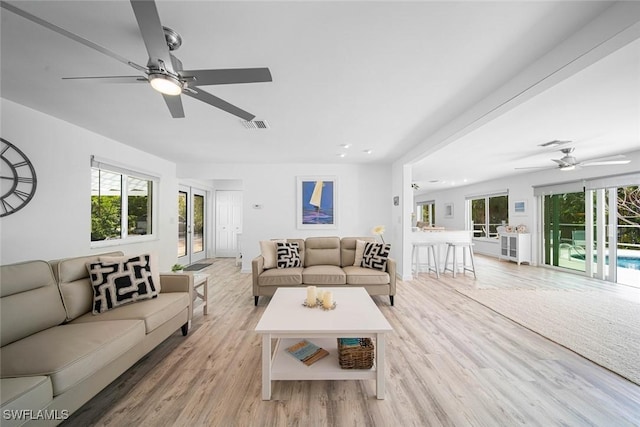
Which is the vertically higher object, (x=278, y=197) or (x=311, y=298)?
(x=278, y=197)

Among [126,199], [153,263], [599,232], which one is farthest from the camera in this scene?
[599,232]

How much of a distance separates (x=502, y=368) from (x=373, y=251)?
2.00m

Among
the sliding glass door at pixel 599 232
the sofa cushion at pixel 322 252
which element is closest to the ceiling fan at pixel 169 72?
the sofa cushion at pixel 322 252

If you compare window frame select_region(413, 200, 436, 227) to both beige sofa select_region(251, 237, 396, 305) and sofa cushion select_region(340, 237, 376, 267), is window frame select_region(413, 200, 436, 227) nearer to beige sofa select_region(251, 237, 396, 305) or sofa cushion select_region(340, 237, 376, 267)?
sofa cushion select_region(340, 237, 376, 267)

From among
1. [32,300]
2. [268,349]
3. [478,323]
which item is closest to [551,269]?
[478,323]

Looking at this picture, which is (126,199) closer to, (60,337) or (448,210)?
(60,337)

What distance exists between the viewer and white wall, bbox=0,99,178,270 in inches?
101

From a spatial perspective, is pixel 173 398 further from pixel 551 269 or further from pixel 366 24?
pixel 551 269

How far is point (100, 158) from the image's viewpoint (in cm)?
354

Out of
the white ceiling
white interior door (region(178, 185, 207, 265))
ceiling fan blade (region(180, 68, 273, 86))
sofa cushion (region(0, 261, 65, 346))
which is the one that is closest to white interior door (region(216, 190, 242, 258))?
white interior door (region(178, 185, 207, 265))

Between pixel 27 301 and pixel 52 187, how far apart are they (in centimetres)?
183

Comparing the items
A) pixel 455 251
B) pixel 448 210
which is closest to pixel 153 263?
pixel 455 251

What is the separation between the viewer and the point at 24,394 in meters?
1.19

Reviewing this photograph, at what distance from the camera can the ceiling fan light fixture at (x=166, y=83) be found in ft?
4.79
